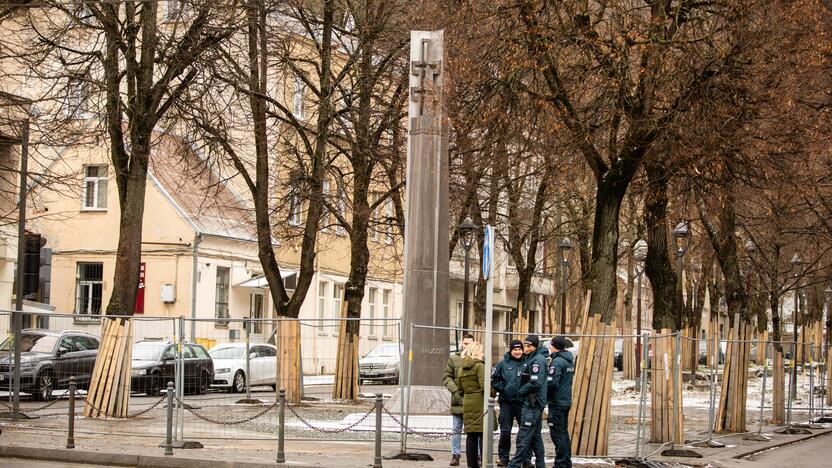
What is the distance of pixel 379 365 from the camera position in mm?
22375

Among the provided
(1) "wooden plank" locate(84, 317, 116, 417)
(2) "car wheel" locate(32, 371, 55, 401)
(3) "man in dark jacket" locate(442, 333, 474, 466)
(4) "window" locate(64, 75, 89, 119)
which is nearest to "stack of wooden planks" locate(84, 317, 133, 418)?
(1) "wooden plank" locate(84, 317, 116, 417)

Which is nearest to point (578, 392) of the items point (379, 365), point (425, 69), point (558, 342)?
point (558, 342)

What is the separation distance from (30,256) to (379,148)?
9.64m

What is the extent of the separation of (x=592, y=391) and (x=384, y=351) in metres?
5.52

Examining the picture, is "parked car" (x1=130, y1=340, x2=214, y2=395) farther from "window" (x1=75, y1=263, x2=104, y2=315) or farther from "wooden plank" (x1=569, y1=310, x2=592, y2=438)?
"window" (x1=75, y1=263, x2=104, y2=315)

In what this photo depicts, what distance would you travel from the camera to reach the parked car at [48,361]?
22.5m

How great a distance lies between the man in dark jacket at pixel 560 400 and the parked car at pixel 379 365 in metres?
6.21

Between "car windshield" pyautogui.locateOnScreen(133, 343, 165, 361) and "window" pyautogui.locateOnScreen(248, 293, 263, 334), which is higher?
"window" pyautogui.locateOnScreen(248, 293, 263, 334)

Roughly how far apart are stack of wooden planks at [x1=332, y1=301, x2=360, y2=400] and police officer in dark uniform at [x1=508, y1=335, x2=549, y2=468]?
715cm

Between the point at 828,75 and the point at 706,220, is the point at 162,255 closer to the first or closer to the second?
the point at 706,220

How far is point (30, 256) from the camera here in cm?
2305

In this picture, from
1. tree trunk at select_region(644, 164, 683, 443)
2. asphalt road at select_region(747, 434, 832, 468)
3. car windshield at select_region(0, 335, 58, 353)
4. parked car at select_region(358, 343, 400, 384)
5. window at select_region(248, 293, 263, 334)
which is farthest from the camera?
window at select_region(248, 293, 263, 334)

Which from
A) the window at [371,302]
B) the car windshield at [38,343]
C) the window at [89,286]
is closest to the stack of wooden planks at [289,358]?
the car windshield at [38,343]

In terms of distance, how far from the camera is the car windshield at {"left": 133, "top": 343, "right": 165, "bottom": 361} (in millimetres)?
21891
